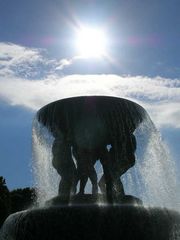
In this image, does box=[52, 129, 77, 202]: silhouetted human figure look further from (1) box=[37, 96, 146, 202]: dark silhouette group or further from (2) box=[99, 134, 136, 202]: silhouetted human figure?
(2) box=[99, 134, 136, 202]: silhouetted human figure

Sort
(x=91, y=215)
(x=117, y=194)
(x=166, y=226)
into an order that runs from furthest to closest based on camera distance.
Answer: (x=117, y=194) → (x=166, y=226) → (x=91, y=215)

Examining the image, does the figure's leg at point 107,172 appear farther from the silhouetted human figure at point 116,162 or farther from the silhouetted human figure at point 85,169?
the silhouetted human figure at point 85,169

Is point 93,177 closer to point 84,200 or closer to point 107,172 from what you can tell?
point 107,172

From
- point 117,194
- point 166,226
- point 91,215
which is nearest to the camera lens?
point 91,215

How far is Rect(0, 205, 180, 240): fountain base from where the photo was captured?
11.6 meters

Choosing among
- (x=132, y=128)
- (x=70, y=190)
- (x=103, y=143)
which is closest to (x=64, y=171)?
(x=70, y=190)

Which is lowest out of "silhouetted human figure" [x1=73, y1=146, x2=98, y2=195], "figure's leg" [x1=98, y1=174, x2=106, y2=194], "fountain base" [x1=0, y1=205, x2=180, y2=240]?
"fountain base" [x1=0, y1=205, x2=180, y2=240]

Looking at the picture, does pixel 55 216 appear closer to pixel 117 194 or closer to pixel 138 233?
pixel 138 233

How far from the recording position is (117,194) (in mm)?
14477

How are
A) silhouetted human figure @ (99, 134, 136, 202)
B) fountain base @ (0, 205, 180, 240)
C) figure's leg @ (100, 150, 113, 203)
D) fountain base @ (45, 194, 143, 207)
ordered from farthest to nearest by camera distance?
silhouetted human figure @ (99, 134, 136, 202) → figure's leg @ (100, 150, 113, 203) → fountain base @ (45, 194, 143, 207) → fountain base @ (0, 205, 180, 240)

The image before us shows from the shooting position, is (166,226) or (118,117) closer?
(166,226)

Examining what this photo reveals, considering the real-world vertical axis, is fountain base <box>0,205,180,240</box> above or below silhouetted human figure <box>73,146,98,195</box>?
below

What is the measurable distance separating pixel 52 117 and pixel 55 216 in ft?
13.7

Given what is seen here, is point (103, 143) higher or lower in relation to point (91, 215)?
higher
